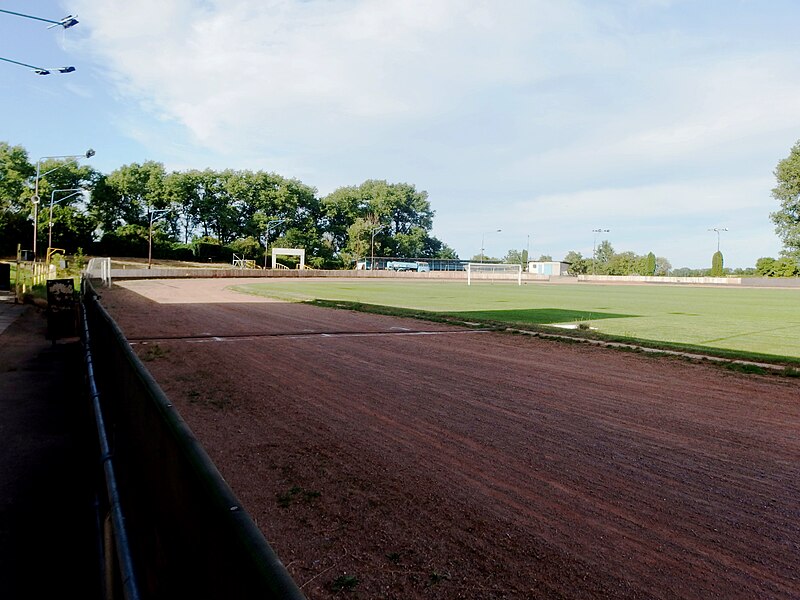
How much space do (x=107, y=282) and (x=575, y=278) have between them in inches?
3010

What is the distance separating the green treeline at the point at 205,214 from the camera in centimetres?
8319

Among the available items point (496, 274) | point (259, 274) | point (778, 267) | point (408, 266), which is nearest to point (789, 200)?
point (778, 267)

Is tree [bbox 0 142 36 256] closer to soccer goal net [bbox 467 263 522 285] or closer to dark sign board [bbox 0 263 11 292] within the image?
dark sign board [bbox 0 263 11 292]

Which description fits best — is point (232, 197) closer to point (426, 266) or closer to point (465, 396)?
point (426, 266)

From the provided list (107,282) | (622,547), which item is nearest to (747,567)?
(622,547)

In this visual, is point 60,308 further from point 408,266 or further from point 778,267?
point 408,266

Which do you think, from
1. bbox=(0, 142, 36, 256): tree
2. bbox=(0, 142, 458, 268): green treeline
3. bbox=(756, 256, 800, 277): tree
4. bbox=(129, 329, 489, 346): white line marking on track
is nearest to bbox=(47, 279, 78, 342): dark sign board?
bbox=(129, 329, 489, 346): white line marking on track

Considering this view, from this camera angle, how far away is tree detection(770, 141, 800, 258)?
291ft

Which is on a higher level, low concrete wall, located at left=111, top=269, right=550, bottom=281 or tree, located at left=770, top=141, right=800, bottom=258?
tree, located at left=770, top=141, right=800, bottom=258

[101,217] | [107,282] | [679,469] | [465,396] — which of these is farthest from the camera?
[101,217]

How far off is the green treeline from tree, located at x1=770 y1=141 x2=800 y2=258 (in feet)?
235

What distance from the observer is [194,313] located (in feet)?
66.9

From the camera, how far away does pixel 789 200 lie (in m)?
91.0

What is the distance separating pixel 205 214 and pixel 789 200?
97678mm
